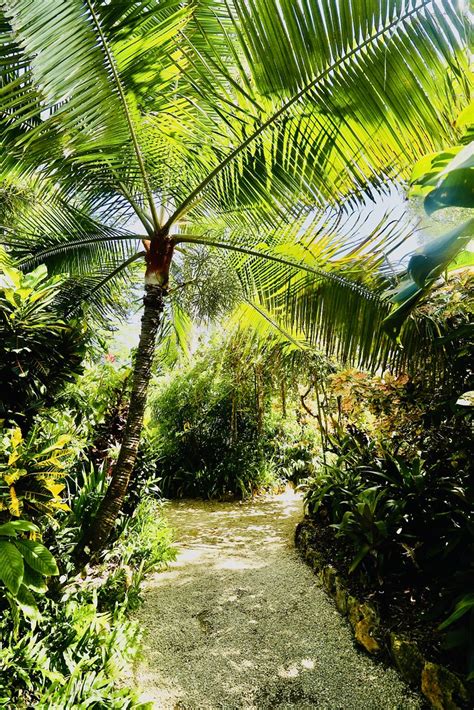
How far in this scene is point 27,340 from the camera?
2.17 metres

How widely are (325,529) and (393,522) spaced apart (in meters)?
1.70

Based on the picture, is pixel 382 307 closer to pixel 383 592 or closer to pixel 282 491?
pixel 383 592

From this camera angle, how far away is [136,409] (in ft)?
10.1

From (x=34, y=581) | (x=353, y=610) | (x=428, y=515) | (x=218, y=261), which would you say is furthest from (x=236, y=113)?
(x=353, y=610)

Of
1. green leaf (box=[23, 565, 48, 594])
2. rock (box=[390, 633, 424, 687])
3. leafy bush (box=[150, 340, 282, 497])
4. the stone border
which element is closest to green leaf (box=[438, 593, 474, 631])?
the stone border

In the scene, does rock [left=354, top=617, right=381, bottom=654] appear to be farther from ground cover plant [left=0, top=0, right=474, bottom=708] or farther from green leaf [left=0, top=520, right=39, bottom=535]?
green leaf [left=0, top=520, right=39, bottom=535]

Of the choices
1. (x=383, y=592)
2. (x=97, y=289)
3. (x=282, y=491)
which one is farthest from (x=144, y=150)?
(x=282, y=491)

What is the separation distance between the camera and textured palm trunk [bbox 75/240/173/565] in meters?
2.89

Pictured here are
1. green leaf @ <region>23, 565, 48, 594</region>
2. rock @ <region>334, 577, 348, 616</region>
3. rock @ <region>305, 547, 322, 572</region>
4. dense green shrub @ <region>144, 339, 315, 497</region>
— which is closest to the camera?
green leaf @ <region>23, 565, 48, 594</region>

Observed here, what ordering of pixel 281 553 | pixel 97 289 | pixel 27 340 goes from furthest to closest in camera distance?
pixel 281 553 < pixel 97 289 < pixel 27 340

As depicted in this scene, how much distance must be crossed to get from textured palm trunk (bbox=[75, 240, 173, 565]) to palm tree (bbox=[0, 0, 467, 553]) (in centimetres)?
1

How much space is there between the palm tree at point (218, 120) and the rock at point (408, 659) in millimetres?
2242

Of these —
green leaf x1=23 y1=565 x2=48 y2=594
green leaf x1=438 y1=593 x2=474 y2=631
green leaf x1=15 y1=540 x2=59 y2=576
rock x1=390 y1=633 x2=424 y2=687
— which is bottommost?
rock x1=390 y1=633 x2=424 y2=687

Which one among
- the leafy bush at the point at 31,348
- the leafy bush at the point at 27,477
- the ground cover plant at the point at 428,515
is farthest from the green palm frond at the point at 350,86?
the leafy bush at the point at 27,477
